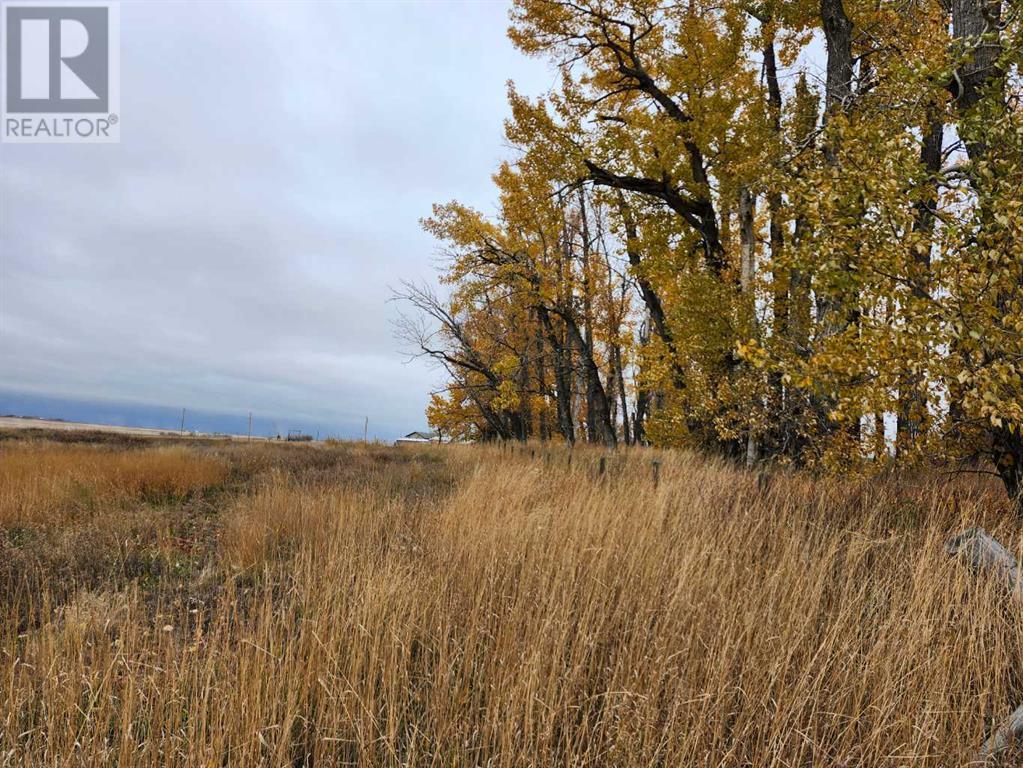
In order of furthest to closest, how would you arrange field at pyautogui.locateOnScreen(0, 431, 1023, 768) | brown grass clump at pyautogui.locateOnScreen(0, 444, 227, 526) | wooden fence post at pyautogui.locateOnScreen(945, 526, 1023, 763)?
brown grass clump at pyautogui.locateOnScreen(0, 444, 227, 526)
wooden fence post at pyautogui.locateOnScreen(945, 526, 1023, 763)
field at pyautogui.locateOnScreen(0, 431, 1023, 768)

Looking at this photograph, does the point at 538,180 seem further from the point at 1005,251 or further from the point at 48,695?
the point at 48,695

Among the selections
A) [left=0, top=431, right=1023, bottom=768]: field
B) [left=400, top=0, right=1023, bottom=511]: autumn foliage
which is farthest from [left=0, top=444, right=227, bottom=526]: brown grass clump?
[left=400, top=0, right=1023, bottom=511]: autumn foliage

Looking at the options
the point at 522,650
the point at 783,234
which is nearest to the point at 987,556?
the point at 522,650

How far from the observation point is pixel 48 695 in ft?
8.64

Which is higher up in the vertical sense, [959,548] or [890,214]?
[890,214]

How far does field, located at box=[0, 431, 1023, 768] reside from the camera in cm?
244

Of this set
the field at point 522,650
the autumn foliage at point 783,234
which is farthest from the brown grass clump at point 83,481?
the autumn foliage at point 783,234

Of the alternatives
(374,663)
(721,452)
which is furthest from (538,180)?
(374,663)

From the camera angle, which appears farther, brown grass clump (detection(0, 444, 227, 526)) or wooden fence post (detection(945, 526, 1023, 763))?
brown grass clump (detection(0, 444, 227, 526))

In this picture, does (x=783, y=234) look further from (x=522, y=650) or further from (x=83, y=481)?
(x=83, y=481)

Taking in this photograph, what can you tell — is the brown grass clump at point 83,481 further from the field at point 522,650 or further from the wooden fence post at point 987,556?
the wooden fence post at point 987,556

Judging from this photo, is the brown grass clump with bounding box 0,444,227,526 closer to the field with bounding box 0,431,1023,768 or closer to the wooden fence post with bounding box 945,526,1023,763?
the field with bounding box 0,431,1023,768

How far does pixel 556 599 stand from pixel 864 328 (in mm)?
3552

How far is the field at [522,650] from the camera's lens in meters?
2.44
